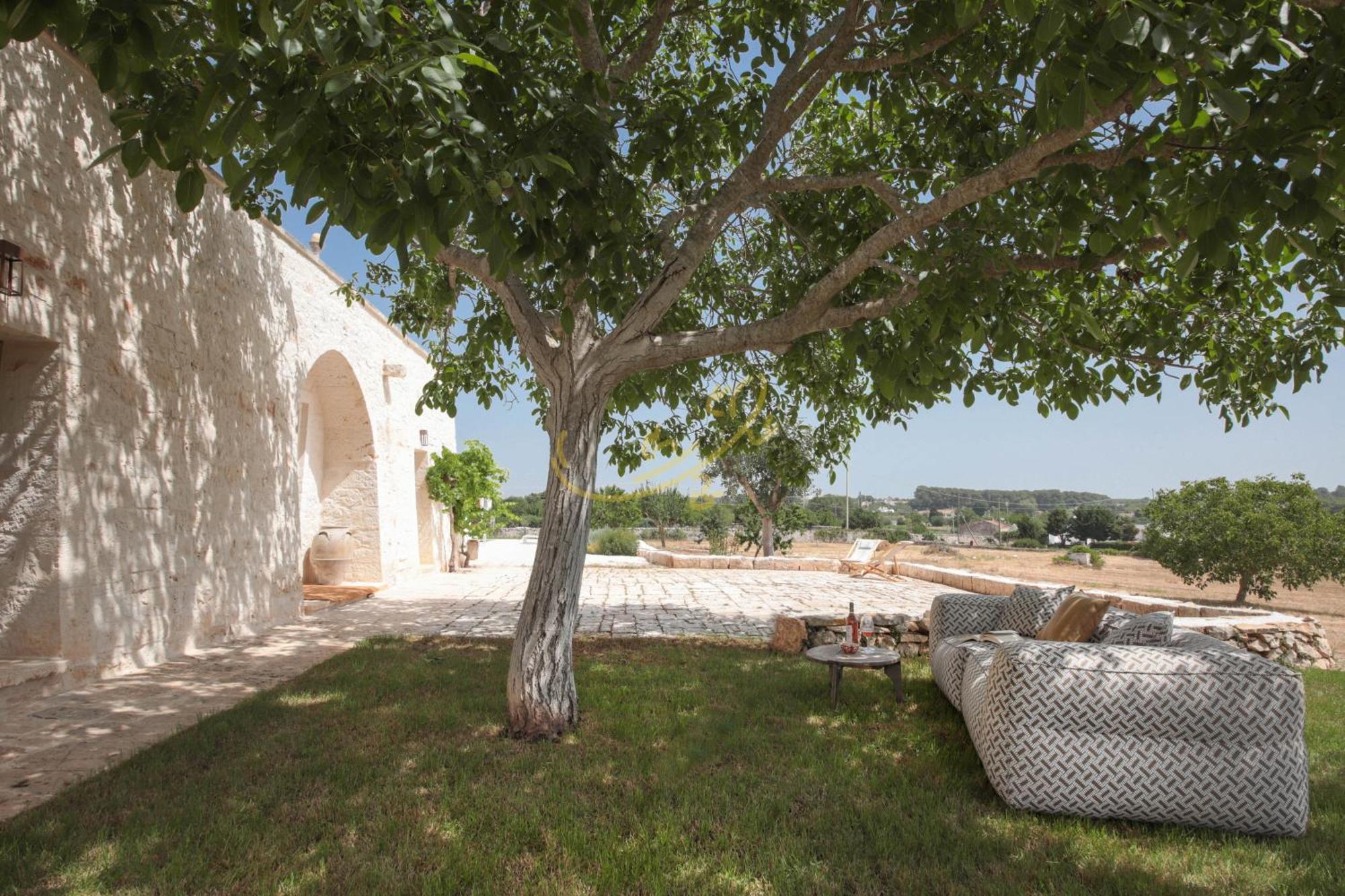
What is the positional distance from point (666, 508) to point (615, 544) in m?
9.23

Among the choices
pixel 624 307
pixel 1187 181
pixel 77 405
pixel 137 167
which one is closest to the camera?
pixel 137 167

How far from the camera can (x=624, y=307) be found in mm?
4016

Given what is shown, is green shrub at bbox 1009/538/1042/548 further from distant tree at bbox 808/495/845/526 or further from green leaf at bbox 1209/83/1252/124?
green leaf at bbox 1209/83/1252/124

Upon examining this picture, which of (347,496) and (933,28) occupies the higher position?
(933,28)

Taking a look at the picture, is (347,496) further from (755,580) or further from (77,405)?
(755,580)

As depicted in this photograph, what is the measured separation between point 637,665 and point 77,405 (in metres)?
4.07

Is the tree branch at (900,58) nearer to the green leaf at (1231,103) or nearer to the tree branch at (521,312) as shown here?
the green leaf at (1231,103)

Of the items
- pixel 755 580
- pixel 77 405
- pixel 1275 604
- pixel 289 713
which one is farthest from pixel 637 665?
pixel 1275 604

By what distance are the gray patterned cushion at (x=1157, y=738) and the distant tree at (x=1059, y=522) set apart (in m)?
51.0

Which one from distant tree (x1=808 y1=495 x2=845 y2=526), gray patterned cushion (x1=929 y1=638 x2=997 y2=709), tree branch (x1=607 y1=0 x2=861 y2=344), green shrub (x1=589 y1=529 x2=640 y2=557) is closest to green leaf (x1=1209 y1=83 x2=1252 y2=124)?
tree branch (x1=607 y1=0 x2=861 y2=344)

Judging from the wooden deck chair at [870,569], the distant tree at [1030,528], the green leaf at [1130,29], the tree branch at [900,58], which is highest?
the tree branch at [900,58]

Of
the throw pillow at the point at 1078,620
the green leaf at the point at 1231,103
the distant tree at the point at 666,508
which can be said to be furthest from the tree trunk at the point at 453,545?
the distant tree at the point at 666,508

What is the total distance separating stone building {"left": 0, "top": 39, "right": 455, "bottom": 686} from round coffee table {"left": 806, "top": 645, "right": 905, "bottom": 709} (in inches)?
181

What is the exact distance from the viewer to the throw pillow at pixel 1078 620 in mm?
4254
